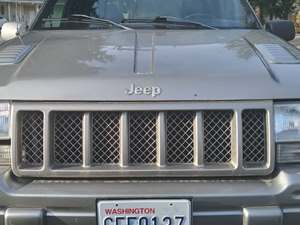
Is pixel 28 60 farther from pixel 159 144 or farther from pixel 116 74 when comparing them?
pixel 159 144

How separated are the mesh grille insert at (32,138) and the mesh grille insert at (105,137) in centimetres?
28

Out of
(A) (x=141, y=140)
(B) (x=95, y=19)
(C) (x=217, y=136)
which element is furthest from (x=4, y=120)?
(B) (x=95, y=19)

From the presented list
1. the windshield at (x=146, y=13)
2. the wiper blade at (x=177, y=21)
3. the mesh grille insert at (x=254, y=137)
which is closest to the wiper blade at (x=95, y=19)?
the windshield at (x=146, y=13)

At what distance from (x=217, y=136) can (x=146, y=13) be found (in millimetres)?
1953

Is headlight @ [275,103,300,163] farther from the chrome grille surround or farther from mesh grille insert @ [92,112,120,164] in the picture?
mesh grille insert @ [92,112,120,164]

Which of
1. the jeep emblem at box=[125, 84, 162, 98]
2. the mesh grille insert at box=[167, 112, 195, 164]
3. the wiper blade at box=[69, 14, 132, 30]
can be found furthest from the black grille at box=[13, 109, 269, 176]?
the wiper blade at box=[69, 14, 132, 30]

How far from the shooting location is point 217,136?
3.30 meters

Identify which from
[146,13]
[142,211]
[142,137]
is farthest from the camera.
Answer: [146,13]

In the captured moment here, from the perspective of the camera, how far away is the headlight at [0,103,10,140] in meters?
3.29

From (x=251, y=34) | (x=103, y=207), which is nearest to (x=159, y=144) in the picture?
(x=103, y=207)

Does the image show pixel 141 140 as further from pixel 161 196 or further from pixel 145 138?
pixel 161 196

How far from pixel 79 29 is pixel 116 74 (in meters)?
1.60

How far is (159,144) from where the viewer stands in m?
3.25

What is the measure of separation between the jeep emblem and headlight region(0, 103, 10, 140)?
0.64m
